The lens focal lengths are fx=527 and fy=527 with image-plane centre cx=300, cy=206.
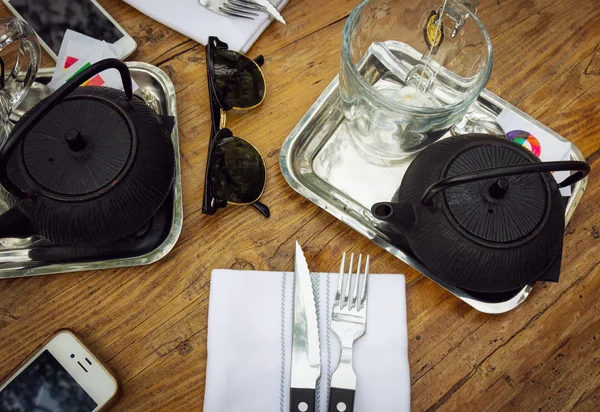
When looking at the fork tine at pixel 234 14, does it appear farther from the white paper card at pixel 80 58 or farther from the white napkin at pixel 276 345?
the white napkin at pixel 276 345

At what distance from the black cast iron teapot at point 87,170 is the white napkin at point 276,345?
136 millimetres

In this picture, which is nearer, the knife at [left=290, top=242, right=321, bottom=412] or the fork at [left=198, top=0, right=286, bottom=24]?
the knife at [left=290, top=242, right=321, bottom=412]

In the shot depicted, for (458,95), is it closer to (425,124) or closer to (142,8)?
(425,124)

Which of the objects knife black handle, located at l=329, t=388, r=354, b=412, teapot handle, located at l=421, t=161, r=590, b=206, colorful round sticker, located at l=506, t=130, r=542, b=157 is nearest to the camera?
teapot handle, located at l=421, t=161, r=590, b=206

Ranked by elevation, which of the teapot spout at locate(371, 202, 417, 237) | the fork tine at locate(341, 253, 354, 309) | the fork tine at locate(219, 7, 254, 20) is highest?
the fork tine at locate(219, 7, 254, 20)

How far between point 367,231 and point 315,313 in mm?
108

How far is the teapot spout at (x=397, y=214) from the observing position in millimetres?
482

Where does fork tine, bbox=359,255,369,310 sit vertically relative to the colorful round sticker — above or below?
below

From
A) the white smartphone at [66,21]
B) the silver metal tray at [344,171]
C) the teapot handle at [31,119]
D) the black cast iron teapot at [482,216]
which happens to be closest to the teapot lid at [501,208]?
the black cast iron teapot at [482,216]

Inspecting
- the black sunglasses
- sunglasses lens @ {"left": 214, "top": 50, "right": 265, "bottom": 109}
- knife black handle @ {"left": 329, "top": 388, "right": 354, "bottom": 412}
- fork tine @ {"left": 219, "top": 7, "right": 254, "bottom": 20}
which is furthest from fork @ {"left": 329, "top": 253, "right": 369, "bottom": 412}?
fork tine @ {"left": 219, "top": 7, "right": 254, "bottom": 20}

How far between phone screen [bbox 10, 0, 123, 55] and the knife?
362mm

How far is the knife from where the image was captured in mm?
531

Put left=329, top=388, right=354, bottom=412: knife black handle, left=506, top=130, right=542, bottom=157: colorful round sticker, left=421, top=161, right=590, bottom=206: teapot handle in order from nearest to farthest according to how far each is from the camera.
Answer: left=421, top=161, right=590, bottom=206: teapot handle
left=329, top=388, right=354, bottom=412: knife black handle
left=506, top=130, right=542, bottom=157: colorful round sticker

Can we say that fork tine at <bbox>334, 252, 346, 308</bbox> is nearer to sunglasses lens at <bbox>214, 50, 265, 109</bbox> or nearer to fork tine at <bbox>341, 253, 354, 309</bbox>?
fork tine at <bbox>341, 253, 354, 309</bbox>
